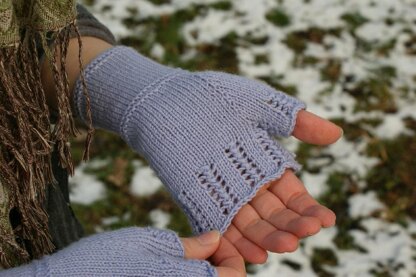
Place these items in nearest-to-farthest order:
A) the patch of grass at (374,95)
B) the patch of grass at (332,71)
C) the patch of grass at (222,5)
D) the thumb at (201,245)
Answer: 1. the thumb at (201,245)
2. the patch of grass at (374,95)
3. the patch of grass at (332,71)
4. the patch of grass at (222,5)

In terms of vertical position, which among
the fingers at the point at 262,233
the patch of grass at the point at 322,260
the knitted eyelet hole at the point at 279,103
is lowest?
the patch of grass at the point at 322,260

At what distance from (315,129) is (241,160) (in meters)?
0.16

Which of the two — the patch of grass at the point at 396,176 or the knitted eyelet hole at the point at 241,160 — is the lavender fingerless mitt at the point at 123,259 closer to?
the knitted eyelet hole at the point at 241,160

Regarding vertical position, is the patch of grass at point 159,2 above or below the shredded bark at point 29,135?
below

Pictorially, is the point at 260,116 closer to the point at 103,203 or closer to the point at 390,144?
the point at 103,203

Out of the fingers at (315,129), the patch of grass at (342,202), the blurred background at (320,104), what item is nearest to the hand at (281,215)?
the fingers at (315,129)

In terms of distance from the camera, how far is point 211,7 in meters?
3.26

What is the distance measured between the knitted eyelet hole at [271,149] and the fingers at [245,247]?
159 mm

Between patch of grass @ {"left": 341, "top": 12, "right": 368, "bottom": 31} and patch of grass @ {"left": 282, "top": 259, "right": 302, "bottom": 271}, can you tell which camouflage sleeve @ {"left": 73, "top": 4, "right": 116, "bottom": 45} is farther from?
patch of grass @ {"left": 341, "top": 12, "right": 368, "bottom": 31}

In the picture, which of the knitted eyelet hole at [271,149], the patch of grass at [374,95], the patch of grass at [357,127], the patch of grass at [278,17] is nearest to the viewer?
the knitted eyelet hole at [271,149]

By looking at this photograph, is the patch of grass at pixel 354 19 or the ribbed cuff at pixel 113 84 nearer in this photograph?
the ribbed cuff at pixel 113 84

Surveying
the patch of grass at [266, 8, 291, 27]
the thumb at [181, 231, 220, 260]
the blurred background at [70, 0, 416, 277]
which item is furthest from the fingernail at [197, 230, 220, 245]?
the patch of grass at [266, 8, 291, 27]

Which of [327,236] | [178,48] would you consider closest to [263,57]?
[178,48]

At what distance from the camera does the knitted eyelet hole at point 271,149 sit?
1309mm
